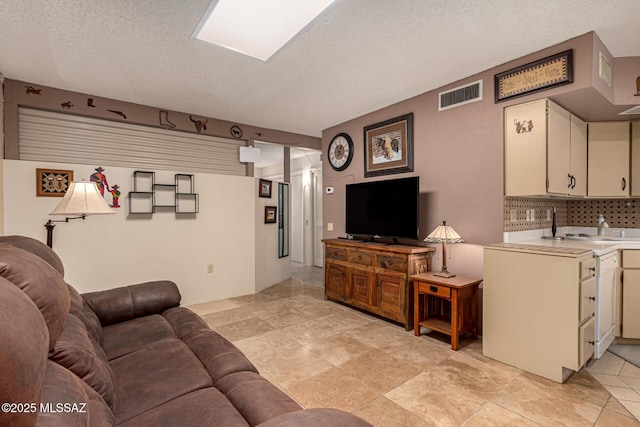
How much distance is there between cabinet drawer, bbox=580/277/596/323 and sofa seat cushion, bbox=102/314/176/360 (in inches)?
107

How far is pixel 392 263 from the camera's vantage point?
10.6ft

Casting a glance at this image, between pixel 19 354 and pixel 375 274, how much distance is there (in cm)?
314

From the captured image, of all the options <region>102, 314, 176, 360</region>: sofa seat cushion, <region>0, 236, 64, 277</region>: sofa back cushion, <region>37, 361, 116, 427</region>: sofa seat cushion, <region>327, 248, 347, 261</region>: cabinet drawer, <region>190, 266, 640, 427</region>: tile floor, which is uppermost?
<region>0, 236, 64, 277</region>: sofa back cushion

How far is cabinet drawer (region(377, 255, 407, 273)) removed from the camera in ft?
10.3

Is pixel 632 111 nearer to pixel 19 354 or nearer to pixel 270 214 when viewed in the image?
pixel 19 354

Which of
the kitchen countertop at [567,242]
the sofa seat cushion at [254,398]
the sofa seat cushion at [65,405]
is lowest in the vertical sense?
the sofa seat cushion at [254,398]

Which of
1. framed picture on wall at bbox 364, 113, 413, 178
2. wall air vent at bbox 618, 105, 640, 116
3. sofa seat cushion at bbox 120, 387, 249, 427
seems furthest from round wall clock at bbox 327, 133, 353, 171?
sofa seat cushion at bbox 120, 387, 249, 427

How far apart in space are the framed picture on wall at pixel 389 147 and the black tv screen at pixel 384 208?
0.33m

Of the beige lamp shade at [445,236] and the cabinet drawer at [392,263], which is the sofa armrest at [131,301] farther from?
the beige lamp shade at [445,236]

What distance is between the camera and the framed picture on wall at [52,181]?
3094 millimetres

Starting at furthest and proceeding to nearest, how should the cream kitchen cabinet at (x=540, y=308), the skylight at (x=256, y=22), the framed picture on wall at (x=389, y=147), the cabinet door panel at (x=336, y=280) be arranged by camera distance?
the cabinet door panel at (x=336, y=280) → the framed picture on wall at (x=389, y=147) → the cream kitchen cabinet at (x=540, y=308) → the skylight at (x=256, y=22)

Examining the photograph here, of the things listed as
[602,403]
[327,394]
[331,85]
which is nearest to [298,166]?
[331,85]

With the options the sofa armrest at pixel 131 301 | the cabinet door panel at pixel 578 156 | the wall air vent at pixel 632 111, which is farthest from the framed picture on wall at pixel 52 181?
the wall air vent at pixel 632 111

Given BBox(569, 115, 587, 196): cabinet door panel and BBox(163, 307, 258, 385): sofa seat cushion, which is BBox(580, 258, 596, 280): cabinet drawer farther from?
BBox(163, 307, 258, 385): sofa seat cushion
